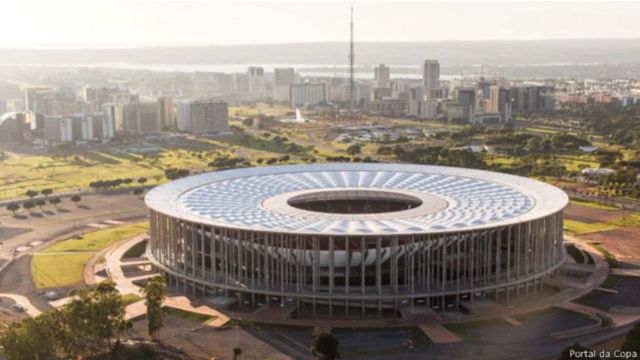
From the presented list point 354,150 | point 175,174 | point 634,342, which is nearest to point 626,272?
point 634,342

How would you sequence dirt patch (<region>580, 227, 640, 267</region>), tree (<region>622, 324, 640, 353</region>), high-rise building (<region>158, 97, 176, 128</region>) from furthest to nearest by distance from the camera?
1. high-rise building (<region>158, 97, 176, 128</region>)
2. dirt patch (<region>580, 227, 640, 267</region>)
3. tree (<region>622, 324, 640, 353</region>)

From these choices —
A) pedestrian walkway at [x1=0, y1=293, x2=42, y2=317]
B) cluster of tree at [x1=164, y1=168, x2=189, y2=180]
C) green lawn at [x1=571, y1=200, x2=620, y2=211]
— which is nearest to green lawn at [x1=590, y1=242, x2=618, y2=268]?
green lawn at [x1=571, y1=200, x2=620, y2=211]

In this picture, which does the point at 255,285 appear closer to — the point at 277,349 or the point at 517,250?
the point at 277,349

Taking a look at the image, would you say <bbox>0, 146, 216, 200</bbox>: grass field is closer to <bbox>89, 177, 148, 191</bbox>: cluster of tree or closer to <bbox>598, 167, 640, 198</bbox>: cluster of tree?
<bbox>89, 177, 148, 191</bbox>: cluster of tree

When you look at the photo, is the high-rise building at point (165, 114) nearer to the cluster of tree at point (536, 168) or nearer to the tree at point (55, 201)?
the tree at point (55, 201)

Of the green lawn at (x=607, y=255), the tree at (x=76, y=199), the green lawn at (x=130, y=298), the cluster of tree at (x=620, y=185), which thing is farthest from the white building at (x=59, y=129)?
the green lawn at (x=607, y=255)

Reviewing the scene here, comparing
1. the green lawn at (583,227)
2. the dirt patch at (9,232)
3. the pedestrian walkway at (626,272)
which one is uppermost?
the green lawn at (583,227)
